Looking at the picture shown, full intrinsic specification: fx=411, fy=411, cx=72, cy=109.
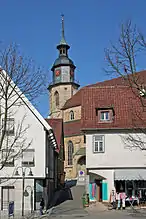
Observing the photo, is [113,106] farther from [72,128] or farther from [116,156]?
[72,128]

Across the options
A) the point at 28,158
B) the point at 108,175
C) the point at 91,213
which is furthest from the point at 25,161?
the point at 108,175

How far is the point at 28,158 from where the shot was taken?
29109 mm

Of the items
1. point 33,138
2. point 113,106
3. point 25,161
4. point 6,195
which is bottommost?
point 6,195

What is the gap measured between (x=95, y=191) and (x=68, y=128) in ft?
145

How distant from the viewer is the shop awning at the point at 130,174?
31.2m

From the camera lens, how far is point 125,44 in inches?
691

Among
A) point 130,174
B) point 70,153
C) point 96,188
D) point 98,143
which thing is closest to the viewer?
point 130,174

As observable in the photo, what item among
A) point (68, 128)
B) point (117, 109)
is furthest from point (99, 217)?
point (68, 128)

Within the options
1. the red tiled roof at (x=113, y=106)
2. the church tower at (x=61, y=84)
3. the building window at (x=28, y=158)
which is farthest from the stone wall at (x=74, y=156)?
the building window at (x=28, y=158)

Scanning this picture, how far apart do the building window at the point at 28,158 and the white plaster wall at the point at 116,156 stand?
4900 millimetres

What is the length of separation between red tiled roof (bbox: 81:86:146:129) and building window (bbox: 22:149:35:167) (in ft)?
16.9

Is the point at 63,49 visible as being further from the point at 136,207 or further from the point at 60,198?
the point at 136,207

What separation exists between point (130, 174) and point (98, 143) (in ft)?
11.3

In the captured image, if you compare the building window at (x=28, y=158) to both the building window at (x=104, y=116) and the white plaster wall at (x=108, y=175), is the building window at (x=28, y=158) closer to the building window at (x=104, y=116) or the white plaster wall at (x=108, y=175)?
the white plaster wall at (x=108, y=175)
